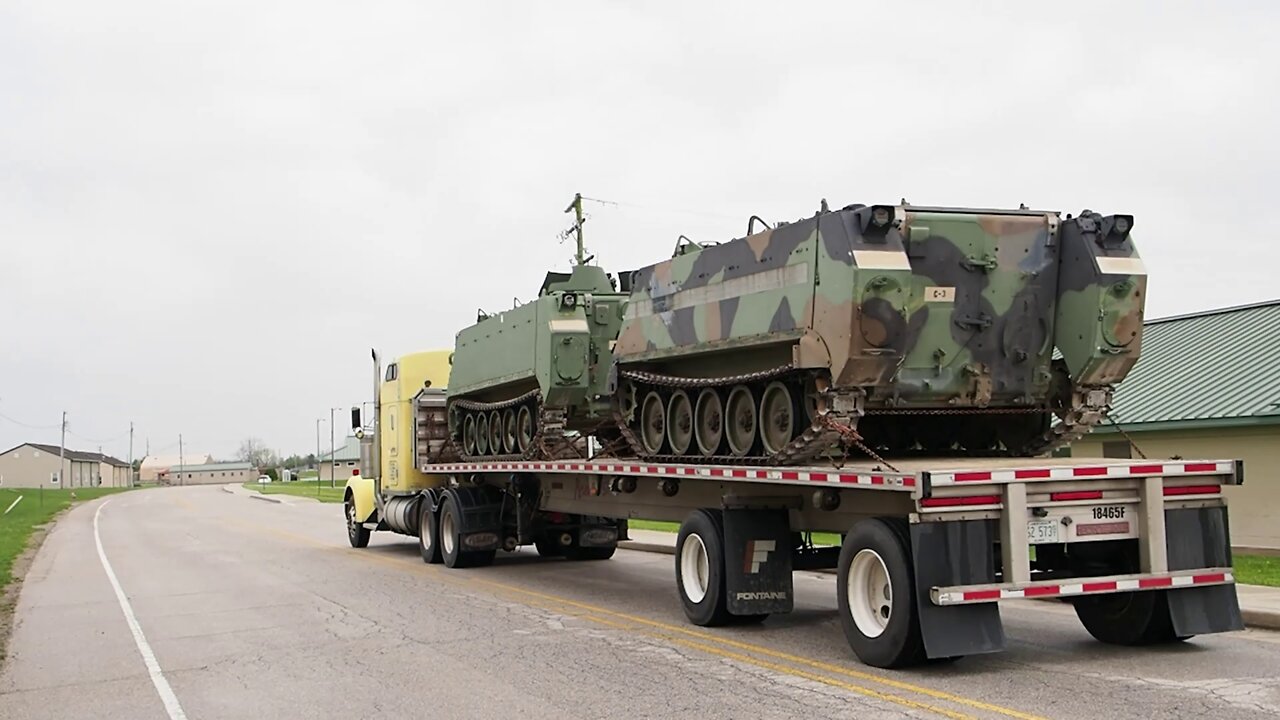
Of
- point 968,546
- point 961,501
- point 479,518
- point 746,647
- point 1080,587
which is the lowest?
point 746,647

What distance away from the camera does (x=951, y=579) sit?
8.43m

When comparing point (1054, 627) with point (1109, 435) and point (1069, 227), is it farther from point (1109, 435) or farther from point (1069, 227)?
point (1109, 435)

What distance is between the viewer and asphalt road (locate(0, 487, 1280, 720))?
26.1ft

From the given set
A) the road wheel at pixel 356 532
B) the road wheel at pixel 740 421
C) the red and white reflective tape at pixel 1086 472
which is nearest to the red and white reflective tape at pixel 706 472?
the red and white reflective tape at pixel 1086 472

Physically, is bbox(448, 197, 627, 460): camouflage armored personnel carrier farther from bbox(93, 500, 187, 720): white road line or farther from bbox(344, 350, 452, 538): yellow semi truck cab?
bbox(93, 500, 187, 720): white road line

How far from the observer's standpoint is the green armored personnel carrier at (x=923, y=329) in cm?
984

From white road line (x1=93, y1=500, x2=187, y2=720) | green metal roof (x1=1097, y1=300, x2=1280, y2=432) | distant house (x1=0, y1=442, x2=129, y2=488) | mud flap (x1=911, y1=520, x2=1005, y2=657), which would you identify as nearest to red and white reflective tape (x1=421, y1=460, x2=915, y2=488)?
mud flap (x1=911, y1=520, x2=1005, y2=657)

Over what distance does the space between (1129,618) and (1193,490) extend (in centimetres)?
113

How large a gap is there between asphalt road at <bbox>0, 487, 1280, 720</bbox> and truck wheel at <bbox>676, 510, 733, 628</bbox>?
202mm

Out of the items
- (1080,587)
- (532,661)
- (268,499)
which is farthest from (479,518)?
(268,499)

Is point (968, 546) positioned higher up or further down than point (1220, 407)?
further down

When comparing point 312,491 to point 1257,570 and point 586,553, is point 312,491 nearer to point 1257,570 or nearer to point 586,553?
point 586,553

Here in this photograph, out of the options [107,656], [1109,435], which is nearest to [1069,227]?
[107,656]

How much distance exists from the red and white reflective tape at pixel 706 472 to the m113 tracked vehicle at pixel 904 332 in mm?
458
